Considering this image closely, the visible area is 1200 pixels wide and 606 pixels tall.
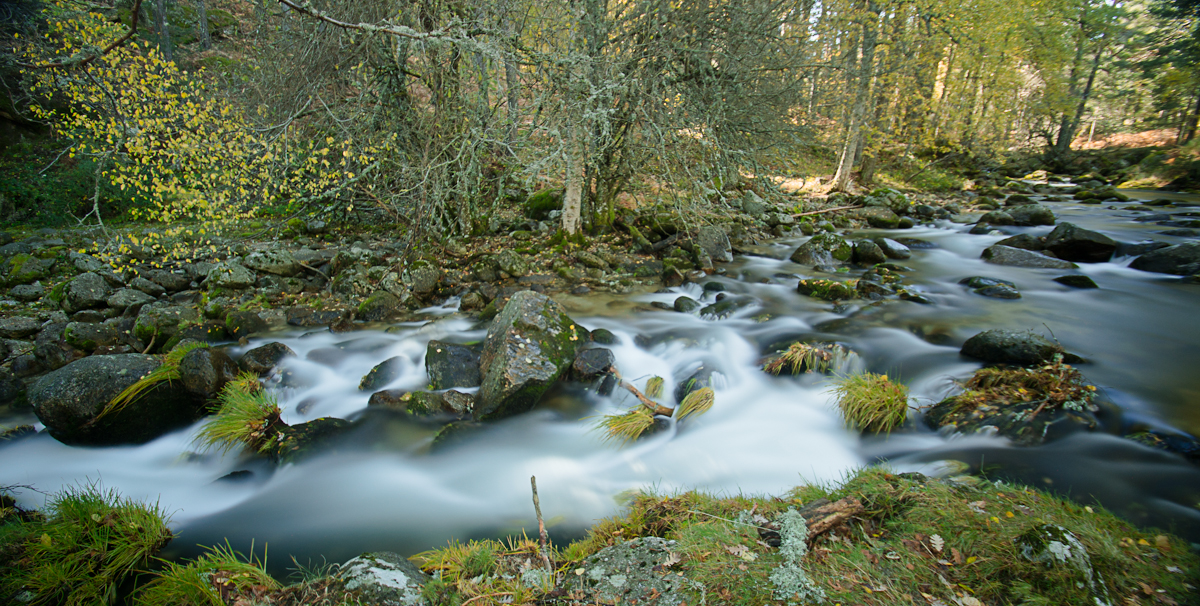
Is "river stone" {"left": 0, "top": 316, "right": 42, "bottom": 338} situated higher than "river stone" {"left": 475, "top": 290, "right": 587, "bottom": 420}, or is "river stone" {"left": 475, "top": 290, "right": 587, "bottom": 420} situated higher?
"river stone" {"left": 475, "top": 290, "right": 587, "bottom": 420}

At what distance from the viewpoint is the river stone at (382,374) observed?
588 cm

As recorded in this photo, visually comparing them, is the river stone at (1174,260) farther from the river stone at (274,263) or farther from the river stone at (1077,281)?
the river stone at (274,263)

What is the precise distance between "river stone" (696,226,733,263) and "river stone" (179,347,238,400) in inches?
329

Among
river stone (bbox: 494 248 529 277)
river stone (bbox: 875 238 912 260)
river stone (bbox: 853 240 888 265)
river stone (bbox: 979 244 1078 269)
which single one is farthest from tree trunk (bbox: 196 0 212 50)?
river stone (bbox: 979 244 1078 269)

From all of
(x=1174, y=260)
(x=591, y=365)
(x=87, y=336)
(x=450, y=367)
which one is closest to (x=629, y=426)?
(x=591, y=365)

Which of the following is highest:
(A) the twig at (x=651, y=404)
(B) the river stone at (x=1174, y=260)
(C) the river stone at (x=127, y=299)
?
(B) the river stone at (x=1174, y=260)

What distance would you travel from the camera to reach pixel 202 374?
5309 mm

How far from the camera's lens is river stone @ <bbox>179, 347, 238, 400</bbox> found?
17.4ft

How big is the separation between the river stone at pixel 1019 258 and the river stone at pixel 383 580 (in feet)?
37.9

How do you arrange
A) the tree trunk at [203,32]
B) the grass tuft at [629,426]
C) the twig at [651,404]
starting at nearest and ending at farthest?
1. the grass tuft at [629,426]
2. the twig at [651,404]
3. the tree trunk at [203,32]

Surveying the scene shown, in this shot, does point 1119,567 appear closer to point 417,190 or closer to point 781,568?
point 781,568

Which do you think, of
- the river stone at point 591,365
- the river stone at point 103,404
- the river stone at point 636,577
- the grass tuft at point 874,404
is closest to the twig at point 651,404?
the river stone at point 591,365

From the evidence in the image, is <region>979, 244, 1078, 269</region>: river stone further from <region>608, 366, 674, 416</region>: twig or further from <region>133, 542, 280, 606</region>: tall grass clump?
<region>133, 542, 280, 606</region>: tall grass clump

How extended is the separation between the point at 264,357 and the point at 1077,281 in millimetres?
12267
